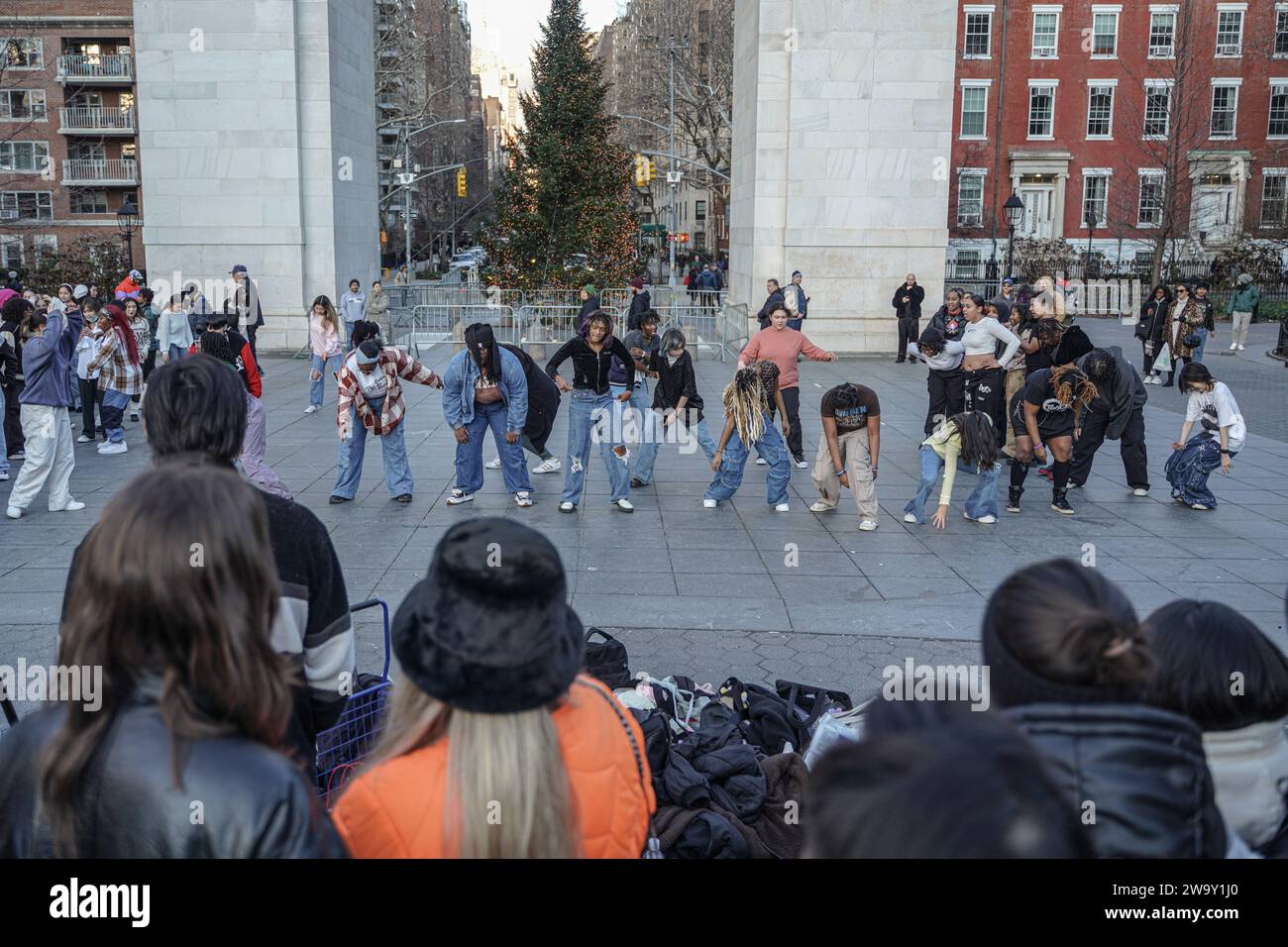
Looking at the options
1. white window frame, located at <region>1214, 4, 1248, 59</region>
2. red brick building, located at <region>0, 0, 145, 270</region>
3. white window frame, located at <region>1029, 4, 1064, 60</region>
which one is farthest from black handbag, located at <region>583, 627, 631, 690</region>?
red brick building, located at <region>0, 0, 145, 270</region>

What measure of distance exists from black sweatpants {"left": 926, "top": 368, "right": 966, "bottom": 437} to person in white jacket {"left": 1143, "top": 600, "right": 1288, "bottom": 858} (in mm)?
9439

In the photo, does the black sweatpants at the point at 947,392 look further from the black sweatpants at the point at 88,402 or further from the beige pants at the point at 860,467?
the black sweatpants at the point at 88,402

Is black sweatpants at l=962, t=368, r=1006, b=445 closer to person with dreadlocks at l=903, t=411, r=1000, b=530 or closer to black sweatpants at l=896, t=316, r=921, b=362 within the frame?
person with dreadlocks at l=903, t=411, r=1000, b=530

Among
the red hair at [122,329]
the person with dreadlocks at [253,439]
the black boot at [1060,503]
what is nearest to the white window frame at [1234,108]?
the black boot at [1060,503]

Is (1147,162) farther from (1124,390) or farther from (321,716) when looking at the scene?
(321,716)

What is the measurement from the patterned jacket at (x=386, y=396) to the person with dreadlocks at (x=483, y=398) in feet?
0.96

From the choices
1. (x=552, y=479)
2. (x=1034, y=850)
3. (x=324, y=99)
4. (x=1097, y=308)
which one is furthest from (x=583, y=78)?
(x=1034, y=850)

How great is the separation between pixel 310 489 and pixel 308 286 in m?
13.2

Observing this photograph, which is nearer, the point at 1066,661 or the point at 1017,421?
the point at 1066,661

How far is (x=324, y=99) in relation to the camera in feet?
74.8

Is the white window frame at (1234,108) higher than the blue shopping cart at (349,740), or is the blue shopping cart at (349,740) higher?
the white window frame at (1234,108)

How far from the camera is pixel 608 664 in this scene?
18.0 feet

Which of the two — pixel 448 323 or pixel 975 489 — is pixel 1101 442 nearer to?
pixel 975 489

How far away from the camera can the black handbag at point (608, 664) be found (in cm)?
544
